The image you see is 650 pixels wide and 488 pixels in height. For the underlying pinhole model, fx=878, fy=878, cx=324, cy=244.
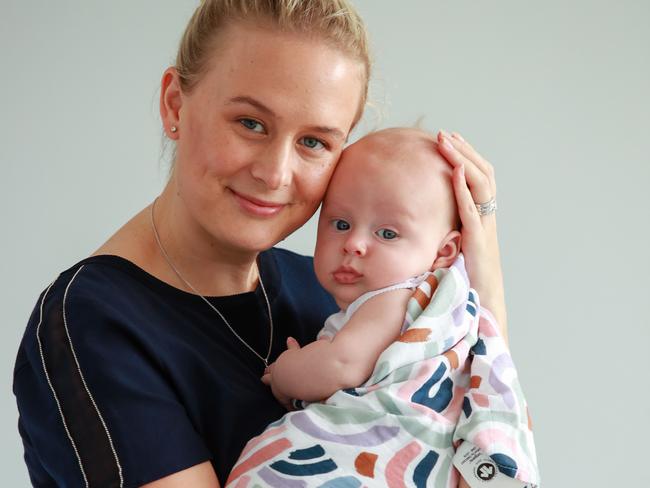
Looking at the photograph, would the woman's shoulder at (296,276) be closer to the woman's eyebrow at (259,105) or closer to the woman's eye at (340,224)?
the woman's eye at (340,224)

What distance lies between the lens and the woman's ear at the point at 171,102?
1.64 m

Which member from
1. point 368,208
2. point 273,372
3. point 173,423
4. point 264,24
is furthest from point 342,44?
point 173,423

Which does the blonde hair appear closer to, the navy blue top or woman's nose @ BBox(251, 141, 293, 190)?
woman's nose @ BBox(251, 141, 293, 190)

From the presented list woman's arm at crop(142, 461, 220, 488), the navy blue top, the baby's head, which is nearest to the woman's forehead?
the baby's head

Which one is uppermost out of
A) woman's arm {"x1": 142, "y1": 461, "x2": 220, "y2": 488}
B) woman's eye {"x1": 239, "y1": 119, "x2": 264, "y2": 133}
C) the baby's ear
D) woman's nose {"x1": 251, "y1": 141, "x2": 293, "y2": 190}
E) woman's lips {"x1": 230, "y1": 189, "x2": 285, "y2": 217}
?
woman's eye {"x1": 239, "y1": 119, "x2": 264, "y2": 133}

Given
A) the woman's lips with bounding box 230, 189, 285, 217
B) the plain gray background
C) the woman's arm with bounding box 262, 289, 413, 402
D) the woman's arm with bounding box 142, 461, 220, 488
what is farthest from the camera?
the plain gray background

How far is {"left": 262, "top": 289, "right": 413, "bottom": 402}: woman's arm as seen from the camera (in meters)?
1.44

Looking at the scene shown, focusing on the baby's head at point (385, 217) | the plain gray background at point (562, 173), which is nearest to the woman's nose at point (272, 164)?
the baby's head at point (385, 217)

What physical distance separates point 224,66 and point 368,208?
356mm

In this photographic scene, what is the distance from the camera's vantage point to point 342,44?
61.3 inches

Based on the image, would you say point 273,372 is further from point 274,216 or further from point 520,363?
point 520,363

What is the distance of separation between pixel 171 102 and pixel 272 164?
0.28 metres

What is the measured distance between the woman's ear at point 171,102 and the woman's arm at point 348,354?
1.57 feet

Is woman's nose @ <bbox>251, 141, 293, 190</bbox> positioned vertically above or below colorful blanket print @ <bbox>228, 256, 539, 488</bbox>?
above
